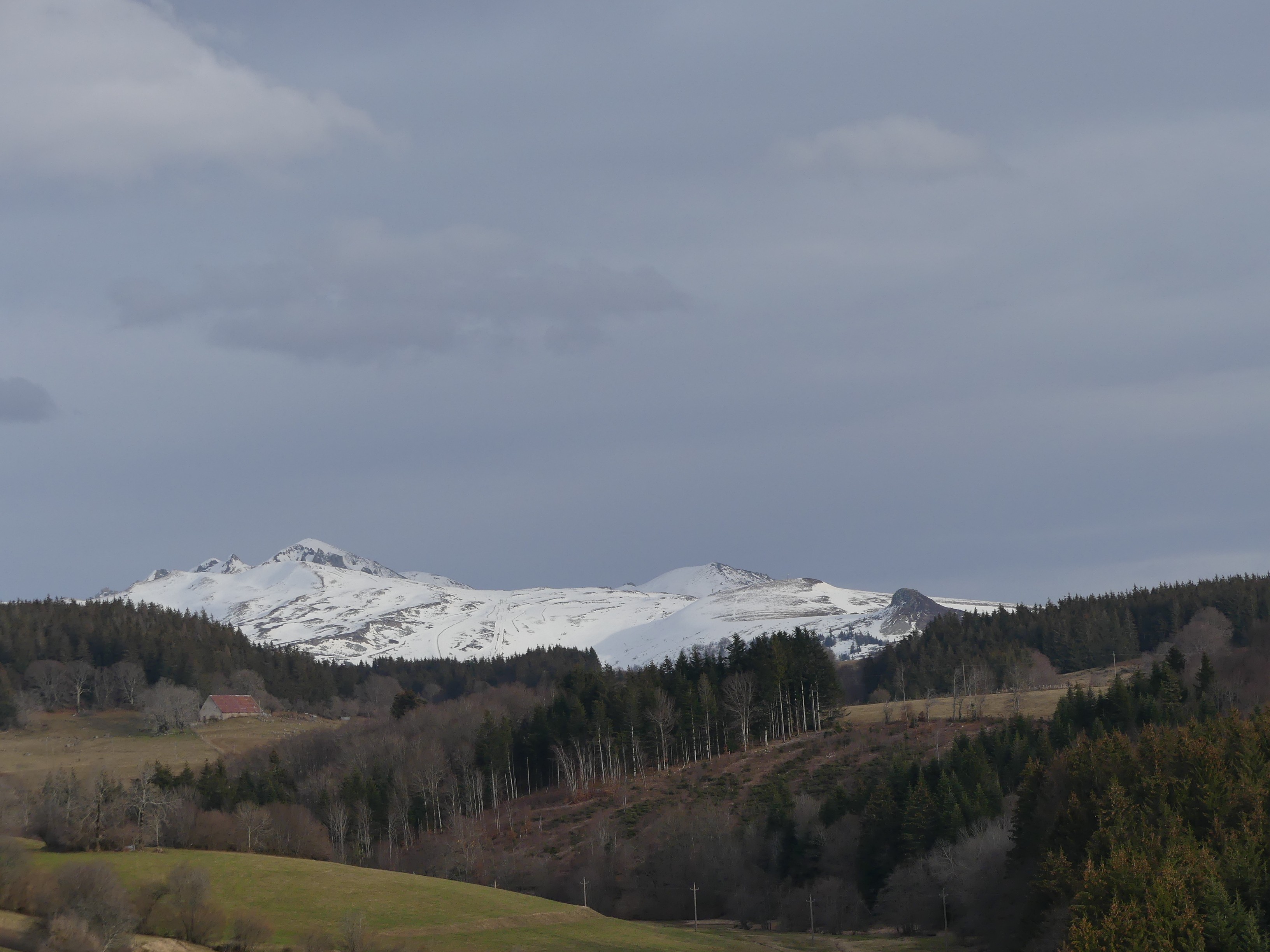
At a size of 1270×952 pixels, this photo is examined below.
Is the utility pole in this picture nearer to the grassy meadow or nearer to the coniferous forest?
the coniferous forest

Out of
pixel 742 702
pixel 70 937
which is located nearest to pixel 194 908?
pixel 70 937

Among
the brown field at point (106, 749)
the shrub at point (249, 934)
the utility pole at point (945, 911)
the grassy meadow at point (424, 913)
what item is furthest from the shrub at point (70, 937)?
the brown field at point (106, 749)

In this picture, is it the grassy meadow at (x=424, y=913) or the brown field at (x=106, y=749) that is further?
the brown field at (x=106, y=749)

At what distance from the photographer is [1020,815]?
3297 inches

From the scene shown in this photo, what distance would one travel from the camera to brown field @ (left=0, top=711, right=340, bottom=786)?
164 meters

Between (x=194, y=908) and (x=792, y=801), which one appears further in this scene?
(x=792, y=801)

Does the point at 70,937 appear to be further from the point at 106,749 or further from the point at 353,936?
the point at 106,749

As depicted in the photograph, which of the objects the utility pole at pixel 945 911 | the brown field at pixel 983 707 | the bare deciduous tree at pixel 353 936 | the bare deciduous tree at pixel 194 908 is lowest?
the utility pole at pixel 945 911

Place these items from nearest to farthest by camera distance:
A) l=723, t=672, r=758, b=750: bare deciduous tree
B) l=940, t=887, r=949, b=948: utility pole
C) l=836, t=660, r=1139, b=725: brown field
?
l=940, t=887, r=949, b=948: utility pole
l=836, t=660, r=1139, b=725: brown field
l=723, t=672, r=758, b=750: bare deciduous tree

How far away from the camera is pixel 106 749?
183375 mm

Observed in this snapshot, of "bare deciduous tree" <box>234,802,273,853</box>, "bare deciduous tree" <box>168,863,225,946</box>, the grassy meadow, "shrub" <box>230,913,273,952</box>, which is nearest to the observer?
"shrub" <box>230,913,273,952</box>

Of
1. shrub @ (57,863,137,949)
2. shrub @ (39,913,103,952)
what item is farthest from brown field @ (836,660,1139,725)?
shrub @ (39,913,103,952)

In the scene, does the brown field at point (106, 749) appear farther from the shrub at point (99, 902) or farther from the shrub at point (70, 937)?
the shrub at point (70, 937)

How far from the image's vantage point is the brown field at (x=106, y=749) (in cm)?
16425
